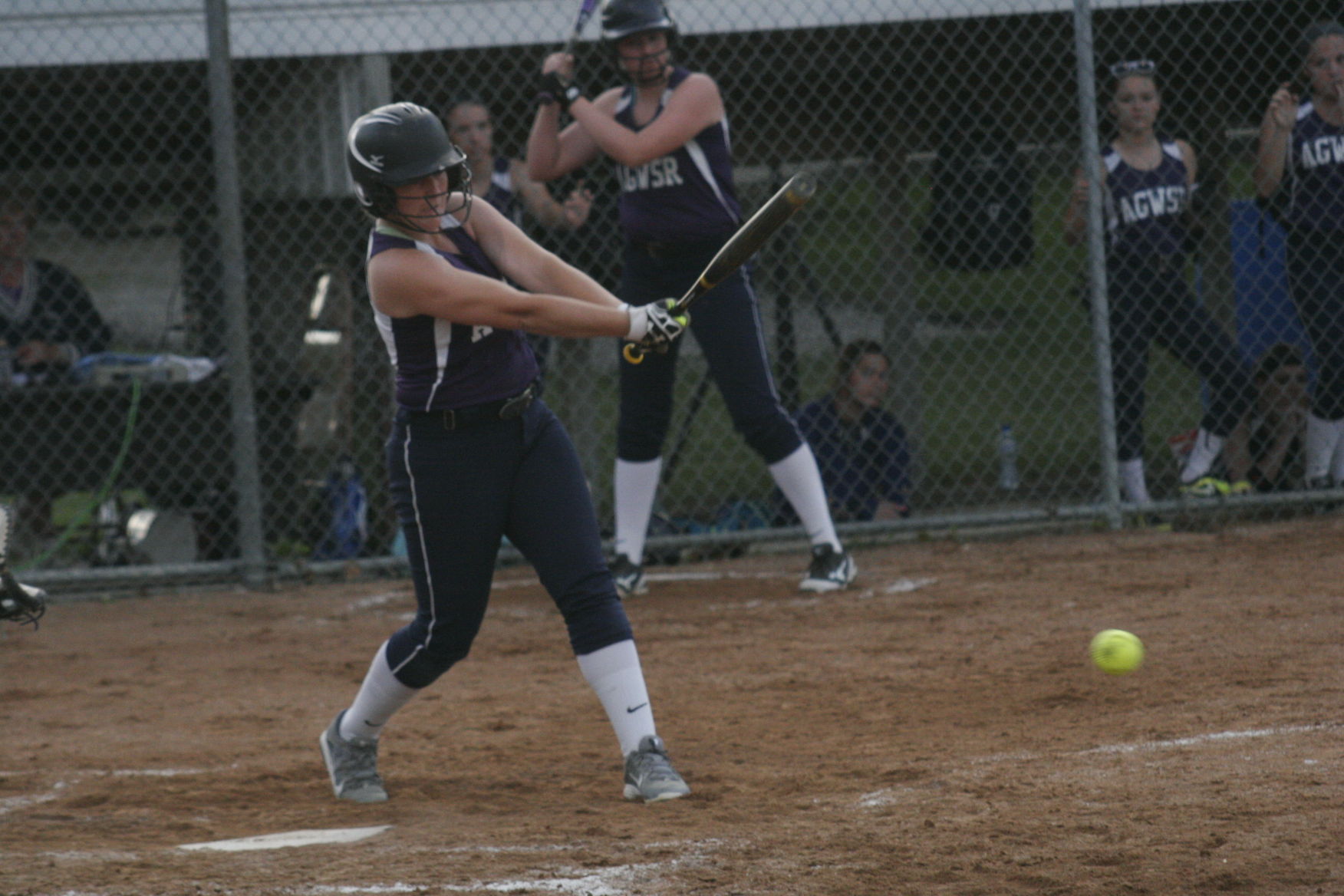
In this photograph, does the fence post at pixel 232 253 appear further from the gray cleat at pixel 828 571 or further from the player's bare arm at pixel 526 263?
the player's bare arm at pixel 526 263

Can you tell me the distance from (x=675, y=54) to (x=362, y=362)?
2383 mm

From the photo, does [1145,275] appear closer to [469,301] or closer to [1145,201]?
[1145,201]

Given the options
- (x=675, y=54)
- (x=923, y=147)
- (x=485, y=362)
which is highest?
(x=675, y=54)

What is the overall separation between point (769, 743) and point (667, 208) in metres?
2.43

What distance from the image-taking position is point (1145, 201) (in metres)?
7.23

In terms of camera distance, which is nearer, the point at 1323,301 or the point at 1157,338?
the point at 1323,301

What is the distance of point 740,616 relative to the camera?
603 centimetres

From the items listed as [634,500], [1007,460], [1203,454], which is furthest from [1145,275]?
[634,500]

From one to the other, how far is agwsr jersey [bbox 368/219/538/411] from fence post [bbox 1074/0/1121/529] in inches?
163

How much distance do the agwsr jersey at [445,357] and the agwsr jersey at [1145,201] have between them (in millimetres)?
4429

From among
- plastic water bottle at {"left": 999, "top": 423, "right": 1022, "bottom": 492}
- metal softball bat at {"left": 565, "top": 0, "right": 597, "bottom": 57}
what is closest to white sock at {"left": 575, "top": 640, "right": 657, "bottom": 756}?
metal softball bat at {"left": 565, "top": 0, "right": 597, "bottom": 57}

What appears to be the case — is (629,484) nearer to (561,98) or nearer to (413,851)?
(561,98)

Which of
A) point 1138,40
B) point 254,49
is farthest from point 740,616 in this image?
point 1138,40

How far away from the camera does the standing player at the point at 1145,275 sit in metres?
7.22
